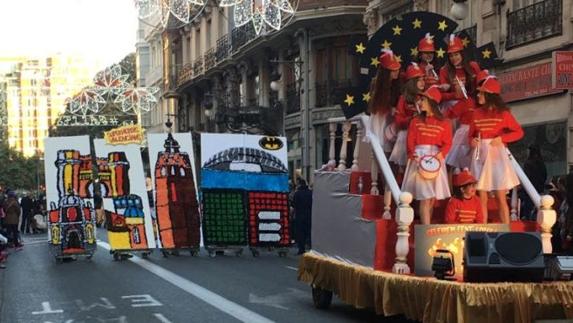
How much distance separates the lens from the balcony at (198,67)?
48562 millimetres

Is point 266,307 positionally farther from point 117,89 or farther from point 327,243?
point 117,89

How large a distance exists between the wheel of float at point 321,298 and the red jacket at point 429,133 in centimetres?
269

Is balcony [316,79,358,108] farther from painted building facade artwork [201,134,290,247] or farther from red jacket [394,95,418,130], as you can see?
red jacket [394,95,418,130]

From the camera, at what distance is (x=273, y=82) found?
35.0 metres

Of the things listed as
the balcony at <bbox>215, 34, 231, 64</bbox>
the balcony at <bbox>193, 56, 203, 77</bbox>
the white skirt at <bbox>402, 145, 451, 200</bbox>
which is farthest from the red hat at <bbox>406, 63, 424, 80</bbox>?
the balcony at <bbox>193, 56, 203, 77</bbox>

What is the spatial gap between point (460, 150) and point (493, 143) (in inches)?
24.0

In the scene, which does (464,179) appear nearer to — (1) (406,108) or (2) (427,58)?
(1) (406,108)

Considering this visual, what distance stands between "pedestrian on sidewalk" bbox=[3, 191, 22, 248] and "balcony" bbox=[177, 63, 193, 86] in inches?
1003

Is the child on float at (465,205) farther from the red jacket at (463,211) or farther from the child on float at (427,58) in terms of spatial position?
the child on float at (427,58)

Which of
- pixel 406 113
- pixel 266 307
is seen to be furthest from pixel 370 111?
pixel 266 307

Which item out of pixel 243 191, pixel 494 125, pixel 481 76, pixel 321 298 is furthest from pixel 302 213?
pixel 494 125

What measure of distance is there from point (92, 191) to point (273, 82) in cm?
Answer: 1641

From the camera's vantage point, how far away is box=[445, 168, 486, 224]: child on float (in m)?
8.96

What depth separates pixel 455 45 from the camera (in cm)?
998
